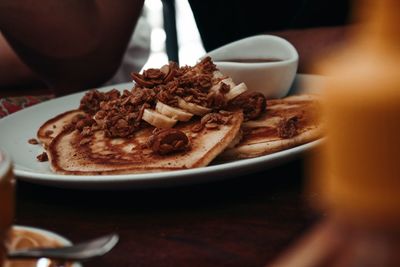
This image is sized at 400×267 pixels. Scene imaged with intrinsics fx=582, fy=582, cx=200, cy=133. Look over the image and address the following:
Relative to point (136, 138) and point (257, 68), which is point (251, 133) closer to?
point (136, 138)

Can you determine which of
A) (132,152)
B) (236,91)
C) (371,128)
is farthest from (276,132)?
(371,128)

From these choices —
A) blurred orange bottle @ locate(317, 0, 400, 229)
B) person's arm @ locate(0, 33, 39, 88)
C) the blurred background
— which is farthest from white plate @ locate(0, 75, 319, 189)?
the blurred background

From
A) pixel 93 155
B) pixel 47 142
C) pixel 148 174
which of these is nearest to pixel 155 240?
pixel 148 174

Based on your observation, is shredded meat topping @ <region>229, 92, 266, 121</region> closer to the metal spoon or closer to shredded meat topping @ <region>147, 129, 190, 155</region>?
shredded meat topping @ <region>147, 129, 190, 155</region>

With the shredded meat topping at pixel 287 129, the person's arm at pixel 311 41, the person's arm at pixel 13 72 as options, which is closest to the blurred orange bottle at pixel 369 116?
the shredded meat topping at pixel 287 129

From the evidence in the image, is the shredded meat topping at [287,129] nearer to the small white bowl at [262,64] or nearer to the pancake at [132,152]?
→ the pancake at [132,152]

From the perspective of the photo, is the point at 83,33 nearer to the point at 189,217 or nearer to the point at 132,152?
the point at 132,152
